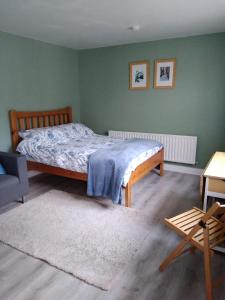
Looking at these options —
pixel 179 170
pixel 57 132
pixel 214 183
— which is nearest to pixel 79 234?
pixel 214 183

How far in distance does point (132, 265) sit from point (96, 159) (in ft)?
4.54

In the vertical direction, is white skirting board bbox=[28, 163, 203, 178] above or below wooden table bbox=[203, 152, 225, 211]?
below

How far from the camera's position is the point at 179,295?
1.65 m

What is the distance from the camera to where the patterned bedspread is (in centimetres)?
311

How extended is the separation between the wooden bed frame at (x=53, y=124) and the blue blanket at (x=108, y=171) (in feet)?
0.54

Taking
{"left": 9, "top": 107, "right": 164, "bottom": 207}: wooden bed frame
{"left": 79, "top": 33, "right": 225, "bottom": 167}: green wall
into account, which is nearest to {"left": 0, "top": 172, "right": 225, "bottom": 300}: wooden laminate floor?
{"left": 9, "top": 107, "right": 164, "bottom": 207}: wooden bed frame

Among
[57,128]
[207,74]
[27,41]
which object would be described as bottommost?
[57,128]

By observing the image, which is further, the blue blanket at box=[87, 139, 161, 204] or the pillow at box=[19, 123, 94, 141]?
the pillow at box=[19, 123, 94, 141]

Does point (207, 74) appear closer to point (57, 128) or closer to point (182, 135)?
point (182, 135)

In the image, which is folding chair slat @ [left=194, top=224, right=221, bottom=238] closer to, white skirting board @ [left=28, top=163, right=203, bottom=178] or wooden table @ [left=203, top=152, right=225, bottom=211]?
wooden table @ [left=203, top=152, right=225, bottom=211]

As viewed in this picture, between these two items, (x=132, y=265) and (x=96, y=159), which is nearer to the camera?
(x=132, y=265)

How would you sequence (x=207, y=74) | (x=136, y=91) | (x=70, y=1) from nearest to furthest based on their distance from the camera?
(x=70, y=1) → (x=207, y=74) → (x=136, y=91)

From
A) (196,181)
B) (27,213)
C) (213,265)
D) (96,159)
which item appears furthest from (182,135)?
(27,213)

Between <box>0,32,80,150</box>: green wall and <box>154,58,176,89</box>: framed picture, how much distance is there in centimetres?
182
